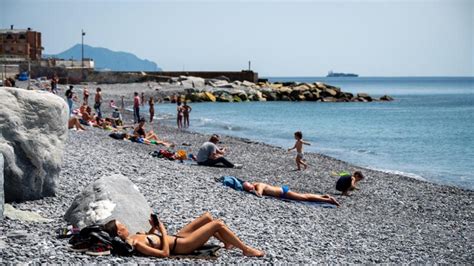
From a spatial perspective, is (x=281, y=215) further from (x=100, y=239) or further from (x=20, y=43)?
(x=20, y=43)

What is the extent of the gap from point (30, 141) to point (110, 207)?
6.25 ft

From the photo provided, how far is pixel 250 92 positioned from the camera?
2756 inches

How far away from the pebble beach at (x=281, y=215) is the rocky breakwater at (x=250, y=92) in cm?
4841

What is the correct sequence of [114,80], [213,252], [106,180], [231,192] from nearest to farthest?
[213,252], [106,180], [231,192], [114,80]

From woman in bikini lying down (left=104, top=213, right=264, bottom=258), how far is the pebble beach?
0.11m

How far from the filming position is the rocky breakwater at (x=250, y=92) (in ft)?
215

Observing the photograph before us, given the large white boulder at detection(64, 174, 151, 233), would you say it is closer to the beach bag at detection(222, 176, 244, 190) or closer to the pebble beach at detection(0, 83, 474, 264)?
the pebble beach at detection(0, 83, 474, 264)

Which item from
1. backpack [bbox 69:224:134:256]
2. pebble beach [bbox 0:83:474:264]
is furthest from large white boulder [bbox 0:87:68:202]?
backpack [bbox 69:224:134:256]

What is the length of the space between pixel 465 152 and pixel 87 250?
2432 centimetres

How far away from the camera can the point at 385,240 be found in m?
9.62

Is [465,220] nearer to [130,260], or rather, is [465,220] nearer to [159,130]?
[130,260]

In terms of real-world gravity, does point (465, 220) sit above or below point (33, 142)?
below

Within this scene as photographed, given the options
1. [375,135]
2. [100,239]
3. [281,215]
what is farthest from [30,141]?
[375,135]

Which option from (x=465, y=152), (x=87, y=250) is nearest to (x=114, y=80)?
(x=465, y=152)
